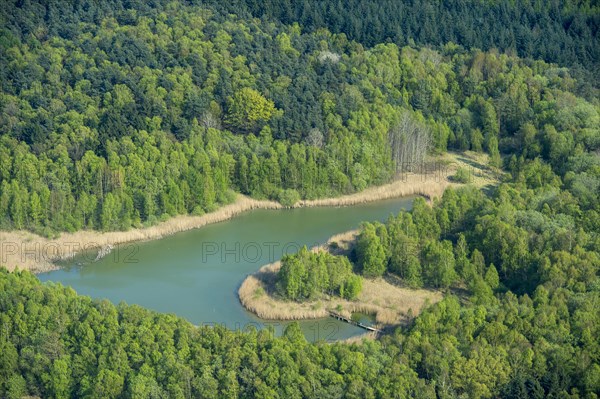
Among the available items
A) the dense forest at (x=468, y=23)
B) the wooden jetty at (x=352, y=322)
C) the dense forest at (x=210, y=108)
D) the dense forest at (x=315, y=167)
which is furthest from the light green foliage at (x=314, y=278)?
the dense forest at (x=468, y=23)

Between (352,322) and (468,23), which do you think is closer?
(352,322)

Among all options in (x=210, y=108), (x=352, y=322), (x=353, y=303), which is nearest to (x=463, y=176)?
(x=210, y=108)

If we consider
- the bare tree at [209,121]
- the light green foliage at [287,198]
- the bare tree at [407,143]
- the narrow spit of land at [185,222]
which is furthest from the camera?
the bare tree at [407,143]

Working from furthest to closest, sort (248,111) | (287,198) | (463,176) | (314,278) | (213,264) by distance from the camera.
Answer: (248,111) → (463,176) → (287,198) → (213,264) → (314,278)

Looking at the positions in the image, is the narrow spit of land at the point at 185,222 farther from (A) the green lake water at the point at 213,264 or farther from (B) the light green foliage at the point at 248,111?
(B) the light green foliage at the point at 248,111

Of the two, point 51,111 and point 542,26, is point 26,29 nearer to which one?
point 51,111

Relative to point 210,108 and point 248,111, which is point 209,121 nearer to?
point 210,108

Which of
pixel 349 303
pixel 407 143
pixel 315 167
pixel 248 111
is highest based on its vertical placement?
pixel 248 111
